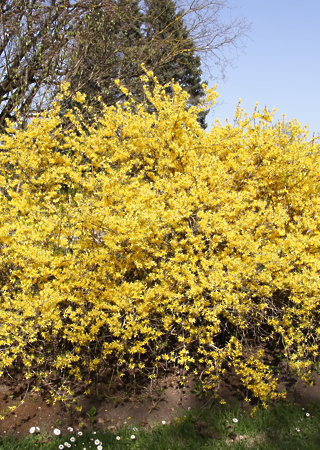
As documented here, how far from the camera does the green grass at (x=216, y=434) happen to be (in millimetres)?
2559

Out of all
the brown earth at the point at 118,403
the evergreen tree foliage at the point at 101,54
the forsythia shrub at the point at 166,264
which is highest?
the evergreen tree foliage at the point at 101,54

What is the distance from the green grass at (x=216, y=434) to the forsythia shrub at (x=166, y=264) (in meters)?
0.21

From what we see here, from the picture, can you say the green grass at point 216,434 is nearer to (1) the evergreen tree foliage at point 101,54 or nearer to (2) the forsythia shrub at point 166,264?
(2) the forsythia shrub at point 166,264

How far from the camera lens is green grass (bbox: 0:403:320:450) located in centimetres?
256

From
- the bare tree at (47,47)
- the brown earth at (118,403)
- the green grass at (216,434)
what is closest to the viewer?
the green grass at (216,434)

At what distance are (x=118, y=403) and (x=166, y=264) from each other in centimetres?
117

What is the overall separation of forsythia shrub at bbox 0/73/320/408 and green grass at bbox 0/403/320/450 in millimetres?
213

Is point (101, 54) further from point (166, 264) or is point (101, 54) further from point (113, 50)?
point (166, 264)

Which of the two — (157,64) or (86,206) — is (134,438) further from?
(157,64)

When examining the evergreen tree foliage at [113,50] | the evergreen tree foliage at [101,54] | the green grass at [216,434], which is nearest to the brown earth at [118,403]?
the green grass at [216,434]

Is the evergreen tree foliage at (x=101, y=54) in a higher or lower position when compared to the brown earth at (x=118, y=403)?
higher

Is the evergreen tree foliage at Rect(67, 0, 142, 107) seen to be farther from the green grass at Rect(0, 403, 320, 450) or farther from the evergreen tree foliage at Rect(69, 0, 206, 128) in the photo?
the green grass at Rect(0, 403, 320, 450)

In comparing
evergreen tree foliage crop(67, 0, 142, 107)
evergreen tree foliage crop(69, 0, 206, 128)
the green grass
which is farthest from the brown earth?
evergreen tree foliage crop(67, 0, 142, 107)

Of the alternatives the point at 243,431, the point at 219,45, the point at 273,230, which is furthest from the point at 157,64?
the point at 243,431
